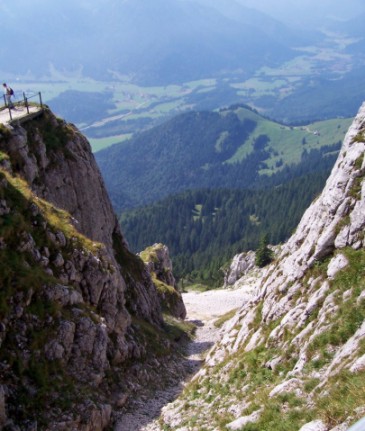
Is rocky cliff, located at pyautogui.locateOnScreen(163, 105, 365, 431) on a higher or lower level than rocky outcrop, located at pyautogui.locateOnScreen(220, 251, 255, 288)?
higher

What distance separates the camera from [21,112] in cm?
4784

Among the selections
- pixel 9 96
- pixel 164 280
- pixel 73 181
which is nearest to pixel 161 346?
pixel 73 181

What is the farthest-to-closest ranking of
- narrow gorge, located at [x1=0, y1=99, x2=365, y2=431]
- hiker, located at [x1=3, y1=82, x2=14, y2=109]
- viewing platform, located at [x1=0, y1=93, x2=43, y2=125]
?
1. hiker, located at [x1=3, y1=82, x2=14, y2=109]
2. viewing platform, located at [x1=0, y1=93, x2=43, y2=125]
3. narrow gorge, located at [x1=0, y1=99, x2=365, y2=431]

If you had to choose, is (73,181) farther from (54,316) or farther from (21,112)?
(54,316)

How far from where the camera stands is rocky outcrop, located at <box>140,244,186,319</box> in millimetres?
68875

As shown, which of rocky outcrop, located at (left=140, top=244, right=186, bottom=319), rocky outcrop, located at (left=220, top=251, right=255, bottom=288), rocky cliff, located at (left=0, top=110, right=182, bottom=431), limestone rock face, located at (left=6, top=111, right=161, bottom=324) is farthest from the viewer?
rocky outcrop, located at (left=220, top=251, right=255, bottom=288)

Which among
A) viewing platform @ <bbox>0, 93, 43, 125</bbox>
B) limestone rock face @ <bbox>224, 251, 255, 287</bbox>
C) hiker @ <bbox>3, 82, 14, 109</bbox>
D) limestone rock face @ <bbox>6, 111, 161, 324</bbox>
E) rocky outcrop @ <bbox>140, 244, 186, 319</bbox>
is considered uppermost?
hiker @ <bbox>3, 82, 14, 109</bbox>

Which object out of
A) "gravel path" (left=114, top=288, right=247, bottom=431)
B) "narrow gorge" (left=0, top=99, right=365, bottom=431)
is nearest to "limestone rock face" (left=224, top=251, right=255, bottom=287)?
"gravel path" (left=114, top=288, right=247, bottom=431)

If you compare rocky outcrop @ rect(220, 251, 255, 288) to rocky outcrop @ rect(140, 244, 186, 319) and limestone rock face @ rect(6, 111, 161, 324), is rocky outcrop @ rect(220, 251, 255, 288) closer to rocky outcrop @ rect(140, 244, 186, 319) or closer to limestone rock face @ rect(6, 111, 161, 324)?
rocky outcrop @ rect(140, 244, 186, 319)

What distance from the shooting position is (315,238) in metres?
31.8

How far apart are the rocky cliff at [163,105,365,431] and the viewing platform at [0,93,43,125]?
27.4m

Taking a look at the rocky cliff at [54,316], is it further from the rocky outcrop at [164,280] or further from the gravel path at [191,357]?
the rocky outcrop at [164,280]

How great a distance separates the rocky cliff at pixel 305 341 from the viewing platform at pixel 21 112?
2745 cm

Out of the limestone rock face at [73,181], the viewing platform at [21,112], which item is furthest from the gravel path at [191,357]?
the viewing platform at [21,112]
